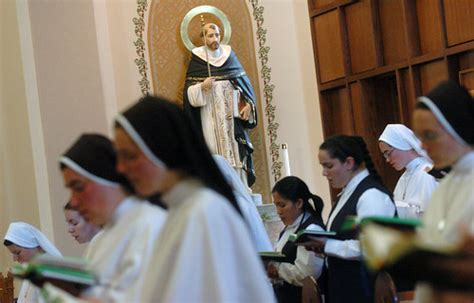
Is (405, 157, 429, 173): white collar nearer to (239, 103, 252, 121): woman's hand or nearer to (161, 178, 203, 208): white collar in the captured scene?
(239, 103, 252, 121): woman's hand

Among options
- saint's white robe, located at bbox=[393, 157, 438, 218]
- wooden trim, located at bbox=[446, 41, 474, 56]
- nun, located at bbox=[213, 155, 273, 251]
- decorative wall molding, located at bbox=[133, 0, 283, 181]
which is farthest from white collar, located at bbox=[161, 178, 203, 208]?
decorative wall molding, located at bbox=[133, 0, 283, 181]

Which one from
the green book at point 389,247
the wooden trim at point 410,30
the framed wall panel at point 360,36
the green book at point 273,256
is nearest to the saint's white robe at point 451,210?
the green book at point 389,247

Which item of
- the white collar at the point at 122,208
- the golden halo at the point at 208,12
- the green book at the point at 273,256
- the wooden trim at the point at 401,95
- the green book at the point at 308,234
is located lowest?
the green book at the point at 273,256

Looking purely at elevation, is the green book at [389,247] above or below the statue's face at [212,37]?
below

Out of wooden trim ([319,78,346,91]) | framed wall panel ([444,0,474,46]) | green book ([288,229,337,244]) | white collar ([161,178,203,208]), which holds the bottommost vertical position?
green book ([288,229,337,244])

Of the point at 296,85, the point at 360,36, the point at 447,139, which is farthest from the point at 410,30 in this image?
the point at 447,139

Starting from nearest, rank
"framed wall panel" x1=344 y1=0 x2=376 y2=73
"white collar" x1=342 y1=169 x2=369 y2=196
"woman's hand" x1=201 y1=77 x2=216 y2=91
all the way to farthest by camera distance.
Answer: "white collar" x1=342 y1=169 x2=369 y2=196 → "framed wall panel" x1=344 y1=0 x2=376 y2=73 → "woman's hand" x1=201 y1=77 x2=216 y2=91

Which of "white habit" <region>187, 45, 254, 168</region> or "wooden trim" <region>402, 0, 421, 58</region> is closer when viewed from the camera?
"wooden trim" <region>402, 0, 421, 58</region>

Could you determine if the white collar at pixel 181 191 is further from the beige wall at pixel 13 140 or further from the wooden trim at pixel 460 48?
the beige wall at pixel 13 140

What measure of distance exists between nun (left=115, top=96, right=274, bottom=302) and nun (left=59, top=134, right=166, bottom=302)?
21 cm

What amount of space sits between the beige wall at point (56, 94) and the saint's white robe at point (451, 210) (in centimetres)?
794

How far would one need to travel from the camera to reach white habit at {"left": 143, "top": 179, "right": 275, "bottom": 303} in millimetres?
2492

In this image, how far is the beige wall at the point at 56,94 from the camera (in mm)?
10734

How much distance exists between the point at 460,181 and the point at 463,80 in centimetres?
573
